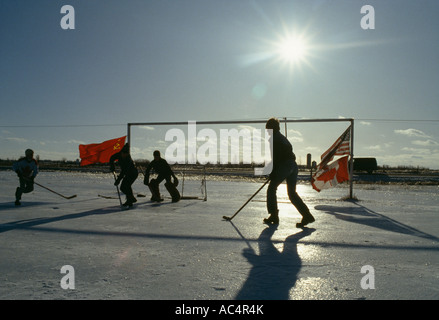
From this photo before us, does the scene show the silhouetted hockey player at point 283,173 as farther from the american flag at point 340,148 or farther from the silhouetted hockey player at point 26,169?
the silhouetted hockey player at point 26,169

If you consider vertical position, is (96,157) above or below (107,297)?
above

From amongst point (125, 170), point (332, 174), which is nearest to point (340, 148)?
point (332, 174)

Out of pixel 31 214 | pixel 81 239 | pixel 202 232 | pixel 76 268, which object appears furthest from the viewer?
pixel 31 214

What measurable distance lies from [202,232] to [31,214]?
4723 millimetres

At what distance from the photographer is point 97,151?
13.5 m

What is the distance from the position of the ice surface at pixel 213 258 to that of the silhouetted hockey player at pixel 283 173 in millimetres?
437

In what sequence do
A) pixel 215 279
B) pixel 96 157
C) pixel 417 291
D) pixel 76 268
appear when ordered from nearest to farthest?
1. pixel 417 291
2. pixel 215 279
3. pixel 76 268
4. pixel 96 157

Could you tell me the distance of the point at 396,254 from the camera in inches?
175

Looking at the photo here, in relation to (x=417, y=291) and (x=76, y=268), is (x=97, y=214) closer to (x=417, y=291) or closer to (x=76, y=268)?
(x=76, y=268)

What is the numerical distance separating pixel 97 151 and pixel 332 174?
31.7 feet

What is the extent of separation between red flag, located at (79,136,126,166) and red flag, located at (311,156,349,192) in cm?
858

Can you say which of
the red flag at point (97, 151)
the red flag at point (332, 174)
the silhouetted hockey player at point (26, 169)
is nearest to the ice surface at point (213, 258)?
the silhouetted hockey player at point (26, 169)
